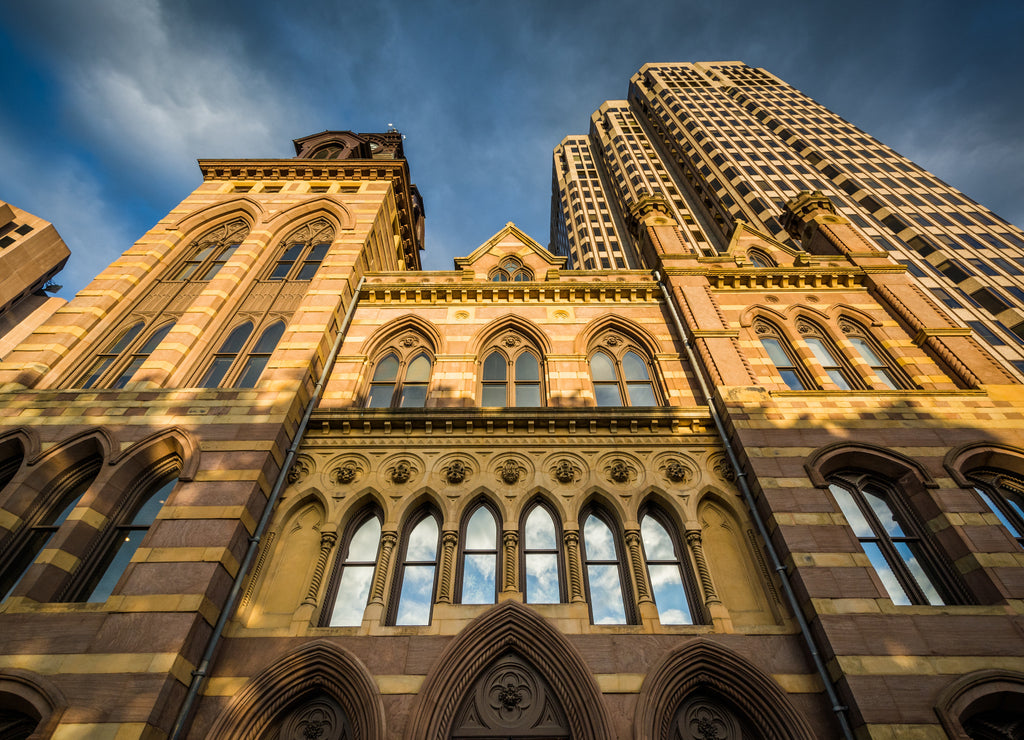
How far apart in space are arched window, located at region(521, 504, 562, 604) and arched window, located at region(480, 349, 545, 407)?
3427 millimetres

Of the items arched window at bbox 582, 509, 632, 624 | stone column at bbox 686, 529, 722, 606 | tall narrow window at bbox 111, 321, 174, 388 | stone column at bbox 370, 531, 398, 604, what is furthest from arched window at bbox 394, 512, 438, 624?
tall narrow window at bbox 111, 321, 174, 388

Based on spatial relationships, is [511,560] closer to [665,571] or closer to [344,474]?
[665,571]

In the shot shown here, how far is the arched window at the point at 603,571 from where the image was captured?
8.83 meters

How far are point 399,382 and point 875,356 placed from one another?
43.5 feet

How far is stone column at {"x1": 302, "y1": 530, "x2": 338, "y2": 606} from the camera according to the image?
28.8ft

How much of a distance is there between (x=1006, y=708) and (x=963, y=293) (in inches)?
1257

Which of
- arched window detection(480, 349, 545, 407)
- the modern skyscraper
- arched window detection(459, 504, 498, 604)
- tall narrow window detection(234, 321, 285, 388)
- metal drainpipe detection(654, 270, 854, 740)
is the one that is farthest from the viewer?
the modern skyscraper

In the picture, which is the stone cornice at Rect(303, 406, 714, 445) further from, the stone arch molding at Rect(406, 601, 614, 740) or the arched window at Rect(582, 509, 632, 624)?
the stone arch molding at Rect(406, 601, 614, 740)

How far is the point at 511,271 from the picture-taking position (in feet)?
57.9

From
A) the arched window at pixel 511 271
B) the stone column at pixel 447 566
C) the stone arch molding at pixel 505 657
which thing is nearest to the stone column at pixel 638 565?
the stone arch molding at pixel 505 657

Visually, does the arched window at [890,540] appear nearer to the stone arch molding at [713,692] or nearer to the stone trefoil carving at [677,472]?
the stone trefoil carving at [677,472]

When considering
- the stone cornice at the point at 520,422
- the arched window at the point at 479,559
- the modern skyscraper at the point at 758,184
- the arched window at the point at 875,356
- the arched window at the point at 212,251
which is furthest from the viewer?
the modern skyscraper at the point at 758,184

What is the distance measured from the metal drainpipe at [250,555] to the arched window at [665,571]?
7433 millimetres

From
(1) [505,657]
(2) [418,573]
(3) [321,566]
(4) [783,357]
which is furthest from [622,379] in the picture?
(3) [321,566]
